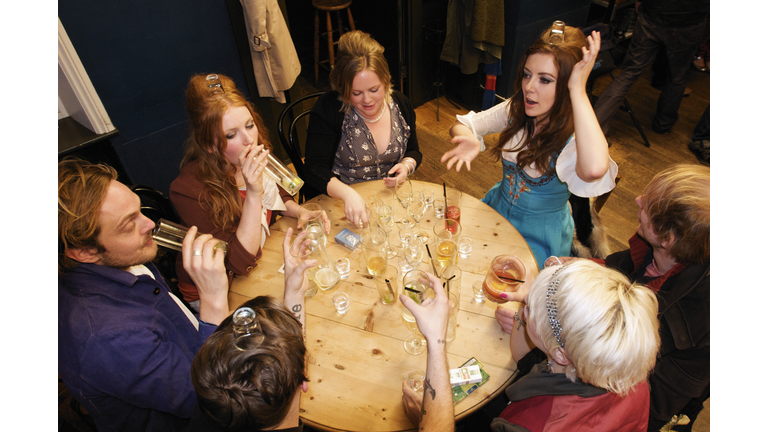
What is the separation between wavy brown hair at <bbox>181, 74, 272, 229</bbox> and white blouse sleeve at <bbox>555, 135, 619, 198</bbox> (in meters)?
1.64

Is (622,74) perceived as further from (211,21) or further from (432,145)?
(211,21)

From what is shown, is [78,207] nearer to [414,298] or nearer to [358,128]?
[414,298]

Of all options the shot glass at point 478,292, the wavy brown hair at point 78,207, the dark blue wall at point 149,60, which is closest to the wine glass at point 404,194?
the shot glass at point 478,292

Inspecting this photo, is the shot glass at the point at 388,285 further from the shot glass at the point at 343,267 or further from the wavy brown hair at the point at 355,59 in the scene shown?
the wavy brown hair at the point at 355,59

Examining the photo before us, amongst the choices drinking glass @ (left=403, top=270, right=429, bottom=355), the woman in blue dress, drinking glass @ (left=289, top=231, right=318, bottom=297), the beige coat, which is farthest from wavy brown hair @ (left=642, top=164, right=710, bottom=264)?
the beige coat

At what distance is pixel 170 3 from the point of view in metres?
2.75

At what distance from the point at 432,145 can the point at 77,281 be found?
358 centimetres

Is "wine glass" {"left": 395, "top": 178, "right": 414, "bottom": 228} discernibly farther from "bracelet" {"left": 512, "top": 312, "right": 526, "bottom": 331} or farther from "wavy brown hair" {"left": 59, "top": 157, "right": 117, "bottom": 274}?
"wavy brown hair" {"left": 59, "top": 157, "right": 117, "bottom": 274}

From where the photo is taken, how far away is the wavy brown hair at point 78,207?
132cm

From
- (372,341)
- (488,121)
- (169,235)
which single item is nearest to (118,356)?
(169,235)

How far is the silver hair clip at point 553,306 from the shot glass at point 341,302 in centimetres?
82

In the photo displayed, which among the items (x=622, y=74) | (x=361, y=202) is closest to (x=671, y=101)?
(x=622, y=74)

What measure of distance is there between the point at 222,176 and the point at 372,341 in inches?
45.3

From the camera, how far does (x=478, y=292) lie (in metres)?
1.67
